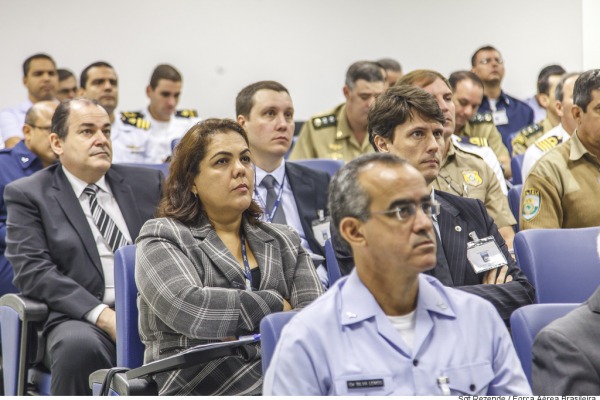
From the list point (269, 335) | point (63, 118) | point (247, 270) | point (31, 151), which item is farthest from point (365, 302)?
point (31, 151)

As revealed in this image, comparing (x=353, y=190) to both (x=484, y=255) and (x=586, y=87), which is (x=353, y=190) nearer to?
(x=484, y=255)

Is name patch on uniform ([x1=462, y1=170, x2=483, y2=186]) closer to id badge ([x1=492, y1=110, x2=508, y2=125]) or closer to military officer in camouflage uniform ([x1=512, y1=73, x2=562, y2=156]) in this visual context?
military officer in camouflage uniform ([x1=512, y1=73, x2=562, y2=156])

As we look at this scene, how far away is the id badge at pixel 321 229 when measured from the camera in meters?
3.81

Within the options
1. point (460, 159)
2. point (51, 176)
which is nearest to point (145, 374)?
point (51, 176)

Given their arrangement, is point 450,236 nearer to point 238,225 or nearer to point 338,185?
point 238,225

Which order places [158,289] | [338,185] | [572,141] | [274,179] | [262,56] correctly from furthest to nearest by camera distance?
[262,56] → [274,179] → [572,141] → [158,289] → [338,185]

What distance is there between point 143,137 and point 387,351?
523 cm

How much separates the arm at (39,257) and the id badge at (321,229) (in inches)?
36.7

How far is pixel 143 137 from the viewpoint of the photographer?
6.85 meters

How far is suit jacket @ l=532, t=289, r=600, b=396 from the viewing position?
6.09ft

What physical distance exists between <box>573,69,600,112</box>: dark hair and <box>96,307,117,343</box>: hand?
202 centimetres

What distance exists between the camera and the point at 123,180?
12.6 feet

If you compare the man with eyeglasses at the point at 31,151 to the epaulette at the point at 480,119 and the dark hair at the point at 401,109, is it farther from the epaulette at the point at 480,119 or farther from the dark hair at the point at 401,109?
the epaulette at the point at 480,119

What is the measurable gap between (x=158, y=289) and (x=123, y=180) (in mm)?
1352
